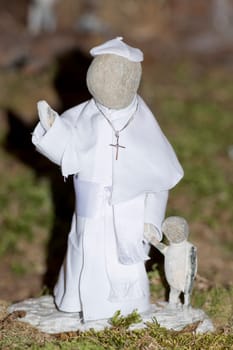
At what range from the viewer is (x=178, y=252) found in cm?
326

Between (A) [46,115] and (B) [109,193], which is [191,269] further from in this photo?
(A) [46,115]

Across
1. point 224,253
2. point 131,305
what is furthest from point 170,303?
point 224,253

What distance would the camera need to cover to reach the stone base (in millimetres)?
3299

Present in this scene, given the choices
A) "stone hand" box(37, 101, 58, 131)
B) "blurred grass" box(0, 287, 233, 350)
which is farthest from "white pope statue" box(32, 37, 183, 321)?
"blurred grass" box(0, 287, 233, 350)

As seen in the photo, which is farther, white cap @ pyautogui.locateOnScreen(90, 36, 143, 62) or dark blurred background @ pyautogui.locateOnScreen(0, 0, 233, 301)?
dark blurred background @ pyautogui.locateOnScreen(0, 0, 233, 301)

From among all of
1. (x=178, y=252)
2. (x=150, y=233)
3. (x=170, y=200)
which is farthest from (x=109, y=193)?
(x=170, y=200)

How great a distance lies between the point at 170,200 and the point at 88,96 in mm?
1840

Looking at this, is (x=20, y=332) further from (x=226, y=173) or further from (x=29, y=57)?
(x=29, y=57)

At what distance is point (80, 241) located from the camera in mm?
3268

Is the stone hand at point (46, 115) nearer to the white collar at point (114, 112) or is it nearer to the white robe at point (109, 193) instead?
the white robe at point (109, 193)

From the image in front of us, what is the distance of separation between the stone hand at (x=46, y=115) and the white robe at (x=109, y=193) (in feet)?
0.08

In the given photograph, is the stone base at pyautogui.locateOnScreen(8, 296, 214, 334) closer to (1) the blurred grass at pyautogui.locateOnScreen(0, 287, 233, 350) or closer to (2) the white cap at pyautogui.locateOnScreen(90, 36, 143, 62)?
(1) the blurred grass at pyautogui.locateOnScreen(0, 287, 233, 350)

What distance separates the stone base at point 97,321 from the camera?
330 cm

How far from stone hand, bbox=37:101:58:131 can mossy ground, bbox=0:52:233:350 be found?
87 cm
